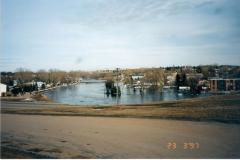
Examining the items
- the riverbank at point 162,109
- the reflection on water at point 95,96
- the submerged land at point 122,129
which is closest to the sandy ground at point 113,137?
the submerged land at point 122,129

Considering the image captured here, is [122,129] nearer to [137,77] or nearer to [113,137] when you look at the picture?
[113,137]

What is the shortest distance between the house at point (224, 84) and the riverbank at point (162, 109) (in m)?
0.14

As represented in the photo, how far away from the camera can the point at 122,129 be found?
4887mm

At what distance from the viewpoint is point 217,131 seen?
467cm

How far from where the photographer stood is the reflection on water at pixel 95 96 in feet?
18.4

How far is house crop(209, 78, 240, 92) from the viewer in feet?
18.6

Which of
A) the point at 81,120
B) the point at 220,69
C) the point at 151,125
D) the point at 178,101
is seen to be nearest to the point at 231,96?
the point at 220,69

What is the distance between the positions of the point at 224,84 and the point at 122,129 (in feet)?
6.95

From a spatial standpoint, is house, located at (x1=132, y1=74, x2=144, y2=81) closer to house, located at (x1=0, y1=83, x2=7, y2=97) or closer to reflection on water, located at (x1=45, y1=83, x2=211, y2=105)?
reflection on water, located at (x1=45, y1=83, x2=211, y2=105)

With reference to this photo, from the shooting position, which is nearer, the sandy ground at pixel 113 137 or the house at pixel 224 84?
the sandy ground at pixel 113 137

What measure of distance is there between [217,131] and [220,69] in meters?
1.34

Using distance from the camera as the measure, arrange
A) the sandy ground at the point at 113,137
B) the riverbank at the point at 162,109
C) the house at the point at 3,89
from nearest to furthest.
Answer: the sandy ground at the point at 113,137 < the riverbank at the point at 162,109 < the house at the point at 3,89
